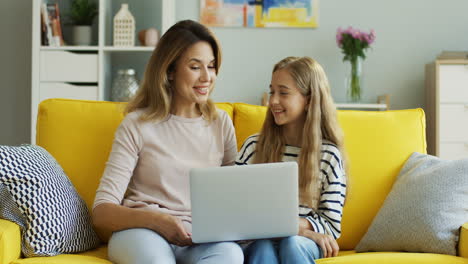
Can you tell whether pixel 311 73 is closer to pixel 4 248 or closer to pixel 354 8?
pixel 4 248

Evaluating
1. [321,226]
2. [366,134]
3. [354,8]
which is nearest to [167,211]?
[321,226]

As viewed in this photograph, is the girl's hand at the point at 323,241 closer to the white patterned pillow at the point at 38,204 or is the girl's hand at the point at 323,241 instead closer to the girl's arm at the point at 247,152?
the girl's arm at the point at 247,152

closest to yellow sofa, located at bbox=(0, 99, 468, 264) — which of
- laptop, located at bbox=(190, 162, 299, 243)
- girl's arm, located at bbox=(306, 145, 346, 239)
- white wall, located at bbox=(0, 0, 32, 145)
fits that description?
girl's arm, located at bbox=(306, 145, 346, 239)

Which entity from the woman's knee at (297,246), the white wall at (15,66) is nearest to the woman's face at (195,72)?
the woman's knee at (297,246)

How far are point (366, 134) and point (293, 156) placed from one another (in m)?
0.33

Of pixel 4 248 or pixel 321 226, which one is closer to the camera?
pixel 4 248

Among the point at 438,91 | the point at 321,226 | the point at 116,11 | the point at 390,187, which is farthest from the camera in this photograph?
the point at 116,11

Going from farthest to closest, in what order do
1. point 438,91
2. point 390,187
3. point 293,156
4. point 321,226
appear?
point 438,91
point 390,187
point 293,156
point 321,226

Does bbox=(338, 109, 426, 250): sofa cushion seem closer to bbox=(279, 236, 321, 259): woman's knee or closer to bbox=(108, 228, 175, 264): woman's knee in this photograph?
bbox=(279, 236, 321, 259): woman's knee

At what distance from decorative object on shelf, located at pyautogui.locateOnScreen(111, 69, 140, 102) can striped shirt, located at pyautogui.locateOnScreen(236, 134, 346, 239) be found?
2.11 metres

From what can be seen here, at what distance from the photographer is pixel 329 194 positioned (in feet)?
6.05

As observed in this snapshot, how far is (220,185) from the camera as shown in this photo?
1.53 meters

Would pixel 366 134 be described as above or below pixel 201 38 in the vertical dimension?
below

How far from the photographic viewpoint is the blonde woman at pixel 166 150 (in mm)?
1705
